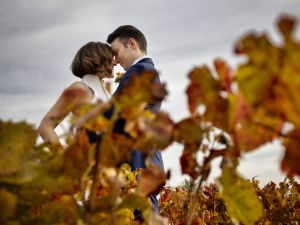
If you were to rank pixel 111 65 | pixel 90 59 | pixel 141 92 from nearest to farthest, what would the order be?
1. pixel 141 92
2. pixel 90 59
3. pixel 111 65

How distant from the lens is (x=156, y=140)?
0.67 metres

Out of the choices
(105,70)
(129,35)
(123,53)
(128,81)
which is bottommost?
(128,81)

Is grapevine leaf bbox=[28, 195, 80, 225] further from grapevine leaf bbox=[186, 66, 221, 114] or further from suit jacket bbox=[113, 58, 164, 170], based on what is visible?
suit jacket bbox=[113, 58, 164, 170]

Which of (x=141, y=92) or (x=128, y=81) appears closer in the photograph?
(x=141, y=92)

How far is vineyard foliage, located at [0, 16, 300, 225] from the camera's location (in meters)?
0.55

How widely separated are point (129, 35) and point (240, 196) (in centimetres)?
315

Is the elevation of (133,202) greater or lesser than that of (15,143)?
lesser

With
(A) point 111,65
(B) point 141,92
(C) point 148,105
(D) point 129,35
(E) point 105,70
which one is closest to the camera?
(B) point 141,92

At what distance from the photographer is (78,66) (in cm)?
304

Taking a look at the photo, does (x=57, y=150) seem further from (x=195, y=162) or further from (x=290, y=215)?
(x=290, y=215)

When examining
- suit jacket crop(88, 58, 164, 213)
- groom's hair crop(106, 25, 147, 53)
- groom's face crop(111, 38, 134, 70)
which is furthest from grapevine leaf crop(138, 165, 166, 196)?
groom's hair crop(106, 25, 147, 53)

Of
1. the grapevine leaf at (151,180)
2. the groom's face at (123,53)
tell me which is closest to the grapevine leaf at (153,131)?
the grapevine leaf at (151,180)

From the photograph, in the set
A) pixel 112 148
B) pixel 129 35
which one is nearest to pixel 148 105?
pixel 129 35

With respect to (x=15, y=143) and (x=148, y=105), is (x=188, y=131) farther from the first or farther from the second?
(x=148, y=105)
